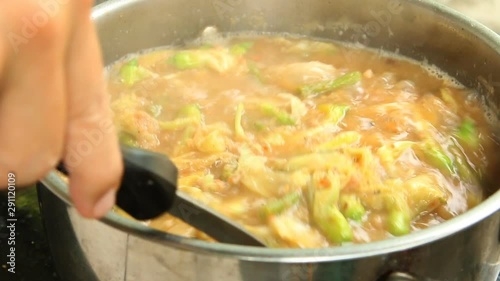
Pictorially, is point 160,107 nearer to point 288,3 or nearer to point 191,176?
point 191,176

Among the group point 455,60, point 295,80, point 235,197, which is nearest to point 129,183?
point 235,197

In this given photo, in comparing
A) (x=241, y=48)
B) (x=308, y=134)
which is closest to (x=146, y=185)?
(x=308, y=134)

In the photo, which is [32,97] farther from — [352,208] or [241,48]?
[241,48]

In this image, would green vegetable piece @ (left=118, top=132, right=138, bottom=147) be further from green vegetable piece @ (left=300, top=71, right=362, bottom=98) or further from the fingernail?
the fingernail

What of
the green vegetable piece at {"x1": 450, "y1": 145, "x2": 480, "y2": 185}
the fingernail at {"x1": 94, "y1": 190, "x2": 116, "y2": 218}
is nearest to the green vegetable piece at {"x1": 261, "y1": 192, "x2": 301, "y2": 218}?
the green vegetable piece at {"x1": 450, "y1": 145, "x2": 480, "y2": 185}

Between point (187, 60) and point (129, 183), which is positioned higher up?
point (129, 183)
